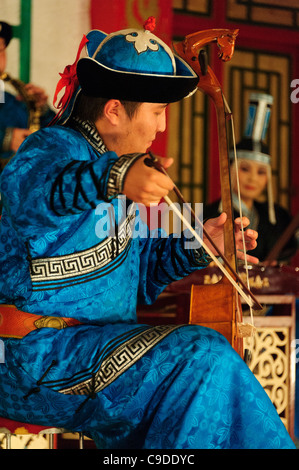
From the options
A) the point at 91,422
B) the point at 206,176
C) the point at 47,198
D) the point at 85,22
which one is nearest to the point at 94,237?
the point at 47,198

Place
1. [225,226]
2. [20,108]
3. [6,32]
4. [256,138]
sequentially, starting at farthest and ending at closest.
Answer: [256,138] < [6,32] < [20,108] < [225,226]

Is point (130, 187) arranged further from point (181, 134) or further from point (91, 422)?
point (181, 134)

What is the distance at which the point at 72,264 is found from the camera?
4.89ft

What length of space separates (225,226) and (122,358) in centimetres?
52

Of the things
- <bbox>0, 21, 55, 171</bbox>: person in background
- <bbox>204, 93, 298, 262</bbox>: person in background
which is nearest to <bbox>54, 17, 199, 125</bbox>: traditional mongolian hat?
A: <bbox>0, 21, 55, 171</bbox>: person in background

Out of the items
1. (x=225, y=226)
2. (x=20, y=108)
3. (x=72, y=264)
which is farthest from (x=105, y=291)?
(x=20, y=108)

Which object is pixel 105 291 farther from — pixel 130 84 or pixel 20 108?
pixel 20 108

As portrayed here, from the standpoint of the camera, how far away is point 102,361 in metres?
1.39

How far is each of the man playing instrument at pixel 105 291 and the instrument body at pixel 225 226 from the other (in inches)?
3.7

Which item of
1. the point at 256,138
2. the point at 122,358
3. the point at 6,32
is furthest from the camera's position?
the point at 256,138

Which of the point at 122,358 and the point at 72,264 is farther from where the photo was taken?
the point at 72,264

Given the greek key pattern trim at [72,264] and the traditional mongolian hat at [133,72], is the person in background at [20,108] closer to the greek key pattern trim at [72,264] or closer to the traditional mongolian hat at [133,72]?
the traditional mongolian hat at [133,72]

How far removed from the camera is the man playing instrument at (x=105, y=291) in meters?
1.31

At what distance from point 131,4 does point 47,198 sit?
8.76ft
